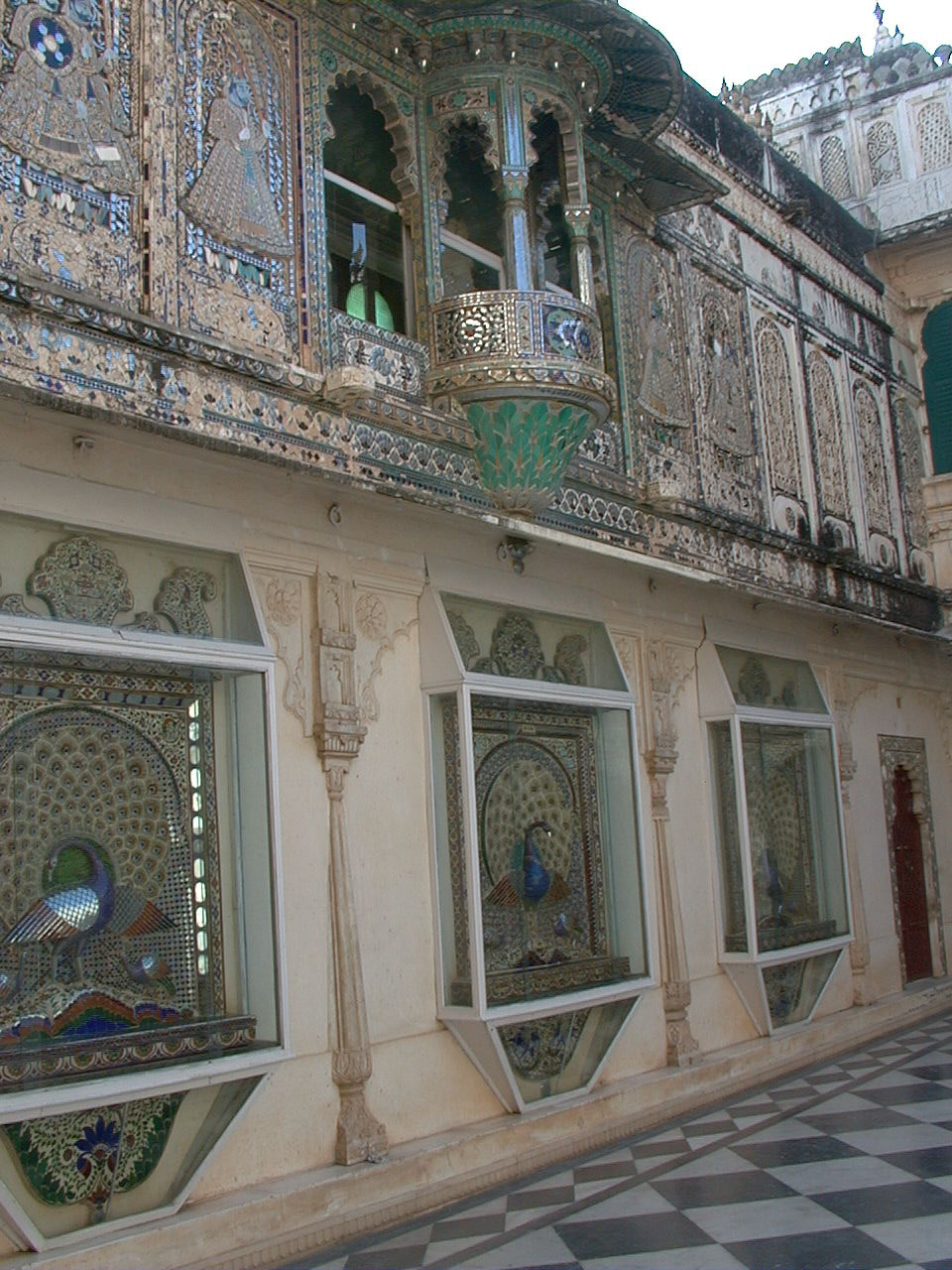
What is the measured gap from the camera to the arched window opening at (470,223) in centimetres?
769

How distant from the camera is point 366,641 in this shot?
6.50 metres

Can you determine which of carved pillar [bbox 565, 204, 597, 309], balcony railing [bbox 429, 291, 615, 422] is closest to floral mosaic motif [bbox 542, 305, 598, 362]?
balcony railing [bbox 429, 291, 615, 422]

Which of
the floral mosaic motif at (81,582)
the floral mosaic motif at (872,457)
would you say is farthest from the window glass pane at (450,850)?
the floral mosaic motif at (872,457)

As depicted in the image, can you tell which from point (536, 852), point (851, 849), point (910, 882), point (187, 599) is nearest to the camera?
point (187, 599)

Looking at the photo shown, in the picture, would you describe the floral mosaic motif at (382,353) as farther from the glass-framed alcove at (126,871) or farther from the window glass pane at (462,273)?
the glass-framed alcove at (126,871)

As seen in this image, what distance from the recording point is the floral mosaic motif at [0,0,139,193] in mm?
5305

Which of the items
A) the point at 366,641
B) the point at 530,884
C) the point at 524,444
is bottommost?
the point at 530,884

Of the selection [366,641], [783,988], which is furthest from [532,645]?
[783,988]

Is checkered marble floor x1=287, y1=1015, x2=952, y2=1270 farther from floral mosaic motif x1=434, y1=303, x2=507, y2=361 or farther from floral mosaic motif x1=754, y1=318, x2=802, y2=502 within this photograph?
floral mosaic motif x1=754, y1=318, x2=802, y2=502

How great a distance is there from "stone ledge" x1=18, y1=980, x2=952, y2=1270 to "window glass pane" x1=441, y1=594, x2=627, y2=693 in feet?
7.28

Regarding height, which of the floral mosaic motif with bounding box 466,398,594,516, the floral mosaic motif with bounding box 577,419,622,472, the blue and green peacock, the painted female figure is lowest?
the blue and green peacock

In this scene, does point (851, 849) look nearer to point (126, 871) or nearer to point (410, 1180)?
point (410, 1180)

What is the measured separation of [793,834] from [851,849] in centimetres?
144

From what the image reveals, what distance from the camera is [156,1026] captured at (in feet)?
17.0
